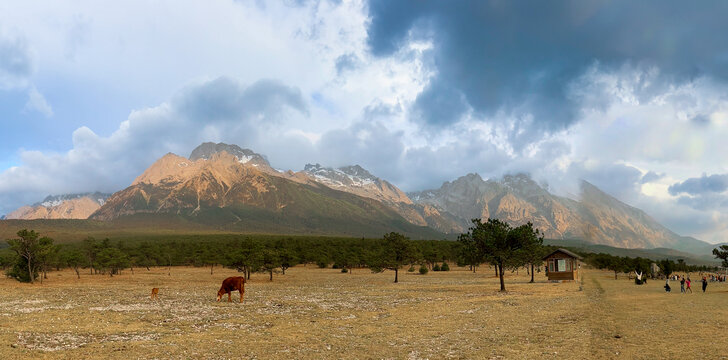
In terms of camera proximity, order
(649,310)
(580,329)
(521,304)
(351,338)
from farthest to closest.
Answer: (521,304), (649,310), (580,329), (351,338)

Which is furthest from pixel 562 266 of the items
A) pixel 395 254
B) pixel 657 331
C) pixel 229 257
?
pixel 229 257

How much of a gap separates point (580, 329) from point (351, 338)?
46.5 ft

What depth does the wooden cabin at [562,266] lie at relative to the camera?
77.1 meters

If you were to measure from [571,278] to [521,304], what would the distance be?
46.4 metres

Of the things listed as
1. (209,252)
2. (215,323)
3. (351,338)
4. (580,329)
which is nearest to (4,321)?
(215,323)

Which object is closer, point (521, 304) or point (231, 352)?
point (231, 352)

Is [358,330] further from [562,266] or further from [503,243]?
[562,266]

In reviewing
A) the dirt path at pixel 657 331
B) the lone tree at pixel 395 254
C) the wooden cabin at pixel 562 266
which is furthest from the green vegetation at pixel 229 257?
the dirt path at pixel 657 331

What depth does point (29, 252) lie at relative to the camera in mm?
65562

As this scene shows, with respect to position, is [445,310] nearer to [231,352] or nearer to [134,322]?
[231,352]

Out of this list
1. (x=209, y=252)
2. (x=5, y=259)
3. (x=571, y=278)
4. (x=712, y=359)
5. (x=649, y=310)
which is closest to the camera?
(x=712, y=359)

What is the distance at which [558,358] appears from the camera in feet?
56.4

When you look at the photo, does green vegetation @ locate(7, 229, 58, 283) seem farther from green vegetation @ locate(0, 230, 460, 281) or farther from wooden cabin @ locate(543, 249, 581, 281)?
wooden cabin @ locate(543, 249, 581, 281)

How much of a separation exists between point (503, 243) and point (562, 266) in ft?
108
